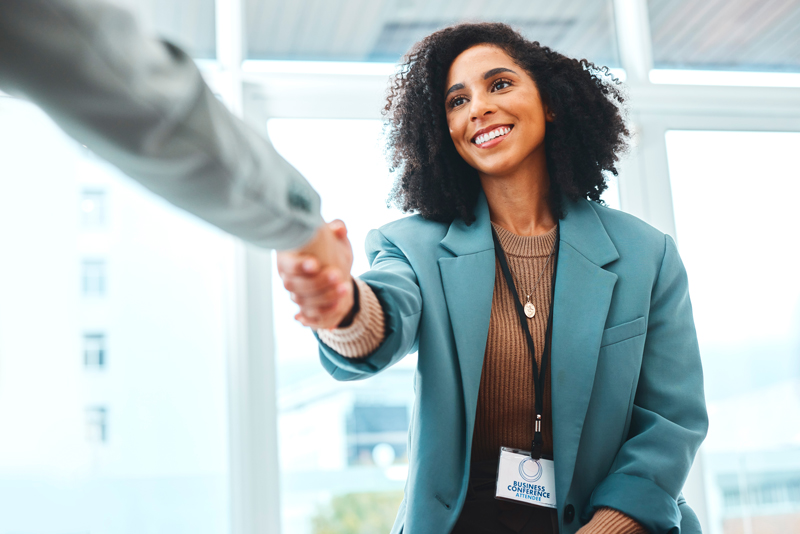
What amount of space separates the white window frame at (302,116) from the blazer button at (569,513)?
1308 millimetres

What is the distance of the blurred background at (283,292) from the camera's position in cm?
220

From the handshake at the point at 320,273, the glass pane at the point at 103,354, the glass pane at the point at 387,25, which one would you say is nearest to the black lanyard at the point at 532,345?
the handshake at the point at 320,273

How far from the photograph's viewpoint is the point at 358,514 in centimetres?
257

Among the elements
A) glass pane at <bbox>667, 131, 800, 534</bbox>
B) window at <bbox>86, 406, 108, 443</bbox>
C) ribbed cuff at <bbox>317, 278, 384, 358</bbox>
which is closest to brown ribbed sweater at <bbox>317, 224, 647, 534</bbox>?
ribbed cuff at <bbox>317, 278, 384, 358</bbox>

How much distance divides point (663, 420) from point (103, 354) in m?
1.82

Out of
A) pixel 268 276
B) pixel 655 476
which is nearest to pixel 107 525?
pixel 268 276

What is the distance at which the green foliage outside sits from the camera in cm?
255

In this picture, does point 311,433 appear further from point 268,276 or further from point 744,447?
point 744,447

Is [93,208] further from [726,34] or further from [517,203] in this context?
[726,34]

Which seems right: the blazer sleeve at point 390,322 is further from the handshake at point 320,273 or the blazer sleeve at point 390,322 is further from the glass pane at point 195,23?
the glass pane at point 195,23

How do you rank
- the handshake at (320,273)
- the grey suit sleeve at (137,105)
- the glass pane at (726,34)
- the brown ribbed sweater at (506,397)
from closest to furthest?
1. the grey suit sleeve at (137,105)
2. the handshake at (320,273)
3. the brown ribbed sweater at (506,397)
4. the glass pane at (726,34)

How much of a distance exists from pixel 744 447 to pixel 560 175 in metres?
2.02

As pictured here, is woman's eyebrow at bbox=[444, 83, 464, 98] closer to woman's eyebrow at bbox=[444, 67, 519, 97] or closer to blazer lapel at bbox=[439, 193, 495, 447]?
woman's eyebrow at bbox=[444, 67, 519, 97]

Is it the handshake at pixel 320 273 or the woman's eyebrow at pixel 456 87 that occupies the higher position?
the woman's eyebrow at pixel 456 87
